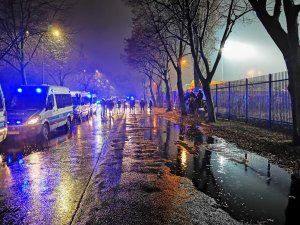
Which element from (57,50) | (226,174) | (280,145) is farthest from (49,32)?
(226,174)

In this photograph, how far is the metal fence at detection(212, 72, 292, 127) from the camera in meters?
16.2

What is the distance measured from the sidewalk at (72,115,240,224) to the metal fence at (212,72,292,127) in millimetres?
9194

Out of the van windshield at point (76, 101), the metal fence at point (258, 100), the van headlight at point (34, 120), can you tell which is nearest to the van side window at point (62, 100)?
the van headlight at point (34, 120)

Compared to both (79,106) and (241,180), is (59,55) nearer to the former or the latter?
(79,106)

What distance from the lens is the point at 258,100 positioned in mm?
19422

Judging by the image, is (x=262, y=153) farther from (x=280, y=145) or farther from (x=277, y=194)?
(x=277, y=194)

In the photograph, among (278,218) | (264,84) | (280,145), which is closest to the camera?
(278,218)

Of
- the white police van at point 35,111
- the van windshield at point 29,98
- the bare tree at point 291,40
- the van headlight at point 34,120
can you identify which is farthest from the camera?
the van windshield at point 29,98

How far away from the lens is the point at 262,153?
10672mm

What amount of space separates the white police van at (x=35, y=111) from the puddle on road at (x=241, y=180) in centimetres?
658

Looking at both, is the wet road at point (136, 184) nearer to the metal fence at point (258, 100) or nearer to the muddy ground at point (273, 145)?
the muddy ground at point (273, 145)

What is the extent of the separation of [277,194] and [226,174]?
1.73 metres

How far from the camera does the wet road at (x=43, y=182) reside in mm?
5520

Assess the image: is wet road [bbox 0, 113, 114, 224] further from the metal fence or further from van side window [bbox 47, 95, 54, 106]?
the metal fence
